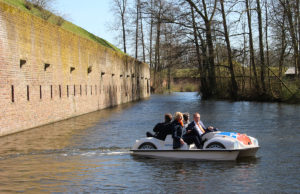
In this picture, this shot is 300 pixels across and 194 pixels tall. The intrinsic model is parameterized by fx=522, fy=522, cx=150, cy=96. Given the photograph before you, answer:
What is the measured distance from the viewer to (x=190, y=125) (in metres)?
12.9

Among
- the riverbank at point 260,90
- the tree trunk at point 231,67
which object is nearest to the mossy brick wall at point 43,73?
the tree trunk at point 231,67

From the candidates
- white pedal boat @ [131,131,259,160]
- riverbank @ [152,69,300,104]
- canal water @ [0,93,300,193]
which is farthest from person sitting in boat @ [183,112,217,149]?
riverbank @ [152,69,300,104]

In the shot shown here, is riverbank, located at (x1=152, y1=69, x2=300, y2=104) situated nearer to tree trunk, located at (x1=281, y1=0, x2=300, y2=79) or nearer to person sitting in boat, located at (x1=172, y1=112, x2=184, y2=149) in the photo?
tree trunk, located at (x1=281, y1=0, x2=300, y2=79)

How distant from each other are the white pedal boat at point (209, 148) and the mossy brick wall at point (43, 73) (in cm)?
617

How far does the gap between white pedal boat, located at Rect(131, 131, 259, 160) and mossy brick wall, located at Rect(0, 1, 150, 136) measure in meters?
6.17

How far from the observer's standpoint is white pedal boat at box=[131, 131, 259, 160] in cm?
1191

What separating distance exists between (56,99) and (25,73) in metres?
4.52

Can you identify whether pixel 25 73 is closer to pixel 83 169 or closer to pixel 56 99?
pixel 56 99

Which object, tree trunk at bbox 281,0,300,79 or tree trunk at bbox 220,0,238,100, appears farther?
tree trunk at bbox 220,0,238,100

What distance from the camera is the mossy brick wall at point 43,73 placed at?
1769cm

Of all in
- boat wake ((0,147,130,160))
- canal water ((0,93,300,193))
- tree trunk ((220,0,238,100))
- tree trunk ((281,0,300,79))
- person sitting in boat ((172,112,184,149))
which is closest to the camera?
canal water ((0,93,300,193))

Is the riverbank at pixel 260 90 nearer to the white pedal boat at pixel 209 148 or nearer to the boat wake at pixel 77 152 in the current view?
the boat wake at pixel 77 152

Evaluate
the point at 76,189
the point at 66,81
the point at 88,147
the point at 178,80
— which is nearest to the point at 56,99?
the point at 66,81

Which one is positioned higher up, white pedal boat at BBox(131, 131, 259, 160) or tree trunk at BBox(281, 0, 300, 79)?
tree trunk at BBox(281, 0, 300, 79)
